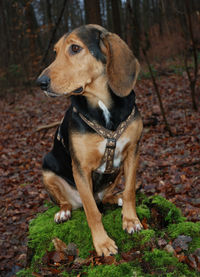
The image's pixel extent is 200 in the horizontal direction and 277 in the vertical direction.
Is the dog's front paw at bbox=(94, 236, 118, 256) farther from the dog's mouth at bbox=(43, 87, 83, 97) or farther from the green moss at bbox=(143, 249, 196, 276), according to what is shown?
the dog's mouth at bbox=(43, 87, 83, 97)

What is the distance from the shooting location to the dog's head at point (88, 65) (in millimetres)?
2863

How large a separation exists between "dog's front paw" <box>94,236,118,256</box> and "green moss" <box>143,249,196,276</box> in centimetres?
39

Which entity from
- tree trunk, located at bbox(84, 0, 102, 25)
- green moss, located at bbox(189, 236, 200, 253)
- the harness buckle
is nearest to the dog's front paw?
green moss, located at bbox(189, 236, 200, 253)

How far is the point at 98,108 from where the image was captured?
323 cm

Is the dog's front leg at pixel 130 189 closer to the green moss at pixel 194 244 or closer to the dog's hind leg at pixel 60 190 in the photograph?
the green moss at pixel 194 244

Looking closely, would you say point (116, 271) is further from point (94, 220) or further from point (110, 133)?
point (110, 133)

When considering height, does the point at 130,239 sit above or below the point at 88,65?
below

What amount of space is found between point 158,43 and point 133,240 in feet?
68.3

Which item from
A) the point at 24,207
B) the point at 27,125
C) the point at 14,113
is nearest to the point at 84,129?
the point at 24,207

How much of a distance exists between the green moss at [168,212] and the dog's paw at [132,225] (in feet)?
1.33

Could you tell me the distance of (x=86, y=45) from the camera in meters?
2.98

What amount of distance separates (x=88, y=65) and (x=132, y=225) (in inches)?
70.9

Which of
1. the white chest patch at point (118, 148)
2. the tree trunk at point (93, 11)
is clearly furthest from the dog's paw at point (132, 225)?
the tree trunk at point (93, 11)

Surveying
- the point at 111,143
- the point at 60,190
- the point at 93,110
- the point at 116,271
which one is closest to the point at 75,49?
the point at 93,110
